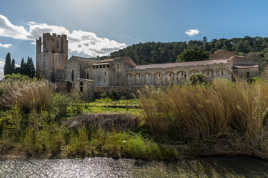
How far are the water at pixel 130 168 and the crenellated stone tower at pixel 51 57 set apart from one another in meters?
42.6

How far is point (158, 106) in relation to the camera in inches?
276

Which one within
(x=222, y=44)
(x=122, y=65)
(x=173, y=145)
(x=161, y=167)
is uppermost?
(x=222, y=44)

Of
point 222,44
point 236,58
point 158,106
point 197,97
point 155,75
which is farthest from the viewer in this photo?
point 222,44

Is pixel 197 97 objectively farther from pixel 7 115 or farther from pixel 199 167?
pixel 7 115

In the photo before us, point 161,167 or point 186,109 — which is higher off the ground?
point 186,109

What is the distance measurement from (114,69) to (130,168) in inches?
1289

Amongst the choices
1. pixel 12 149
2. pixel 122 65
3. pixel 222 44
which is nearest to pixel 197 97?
pixel 12 149

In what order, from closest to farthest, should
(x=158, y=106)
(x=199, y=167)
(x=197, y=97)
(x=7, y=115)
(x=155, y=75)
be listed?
(x=199, y=167) → (x=197, y=97) → (x=158, y=106) → (x=7, y=115) → (x=155, y=75)

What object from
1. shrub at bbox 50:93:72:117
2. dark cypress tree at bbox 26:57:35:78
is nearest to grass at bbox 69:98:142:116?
shrub at bbox 50:93:72:117

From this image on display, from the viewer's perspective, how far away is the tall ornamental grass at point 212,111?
564cm

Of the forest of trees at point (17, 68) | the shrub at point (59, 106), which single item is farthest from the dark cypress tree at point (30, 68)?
the shrub at point (59, 106)

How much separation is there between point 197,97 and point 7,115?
8469 mm

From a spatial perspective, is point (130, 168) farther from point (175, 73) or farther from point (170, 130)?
point (175, 73)

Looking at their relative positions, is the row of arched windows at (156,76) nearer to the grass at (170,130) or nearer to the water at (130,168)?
the grass at (170,130)
